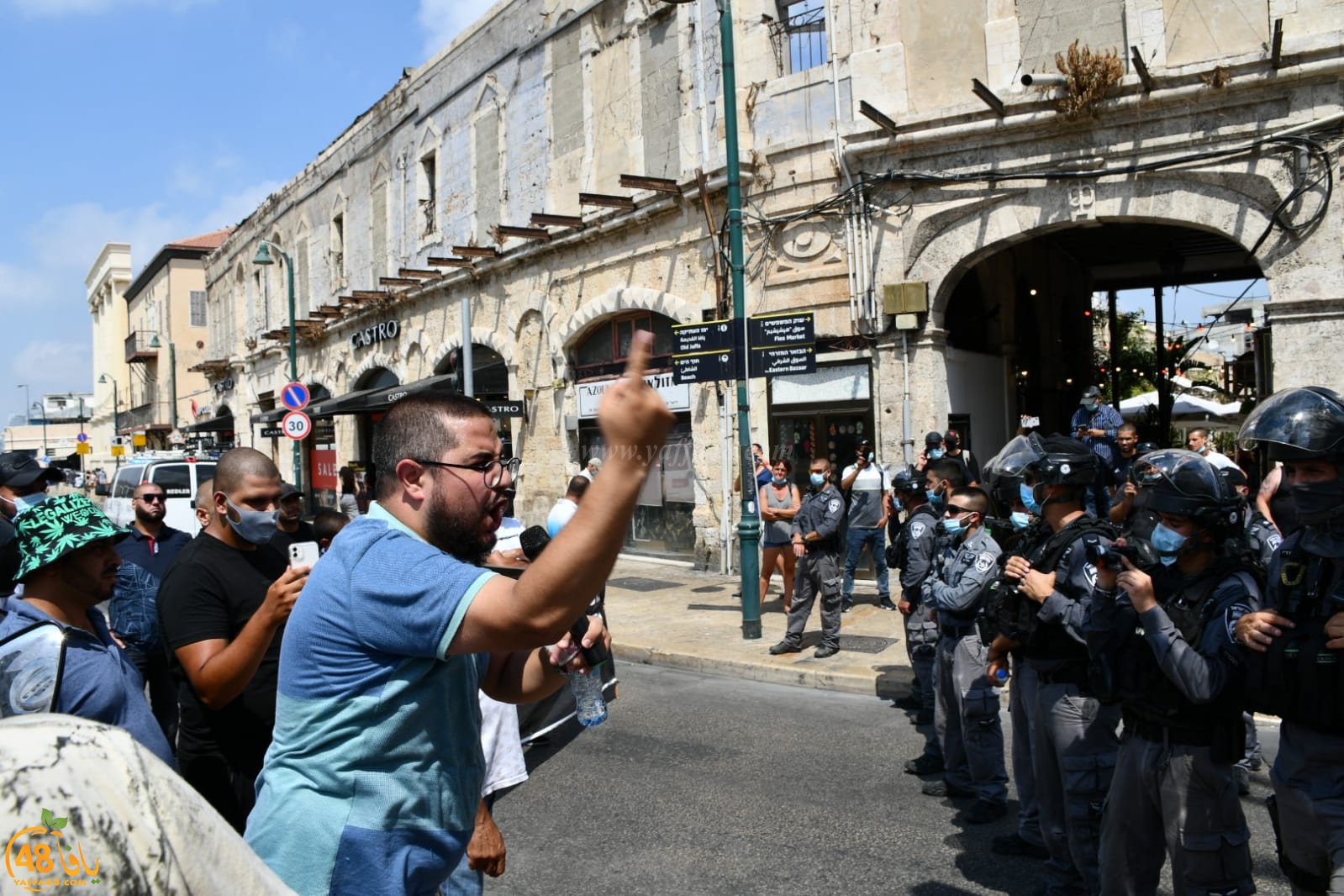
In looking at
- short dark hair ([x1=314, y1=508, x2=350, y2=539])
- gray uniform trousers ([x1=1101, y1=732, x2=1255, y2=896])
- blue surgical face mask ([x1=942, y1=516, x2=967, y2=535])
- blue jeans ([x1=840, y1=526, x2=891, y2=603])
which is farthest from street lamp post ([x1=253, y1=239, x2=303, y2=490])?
gray uniform trousers ([x1=1101, y1=732, x2=1255, y2=896])

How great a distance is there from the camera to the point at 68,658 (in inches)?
111

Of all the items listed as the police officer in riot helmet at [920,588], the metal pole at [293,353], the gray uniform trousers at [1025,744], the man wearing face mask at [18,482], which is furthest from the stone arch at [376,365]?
the gray uniform trousers at [1025,744]

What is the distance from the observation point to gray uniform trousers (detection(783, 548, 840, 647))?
365 inches

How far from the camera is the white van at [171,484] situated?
682 inches

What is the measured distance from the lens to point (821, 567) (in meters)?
9.24

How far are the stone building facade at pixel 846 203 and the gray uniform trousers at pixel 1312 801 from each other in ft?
30.0

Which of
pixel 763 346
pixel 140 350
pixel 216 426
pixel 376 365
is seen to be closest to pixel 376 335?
pixel 376 365

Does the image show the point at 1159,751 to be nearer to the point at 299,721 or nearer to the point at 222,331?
the point at 299,721

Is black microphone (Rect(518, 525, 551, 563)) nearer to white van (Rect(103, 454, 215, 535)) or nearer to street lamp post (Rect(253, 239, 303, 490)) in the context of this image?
street lamp post (Rect(253, 239, 303, 490))

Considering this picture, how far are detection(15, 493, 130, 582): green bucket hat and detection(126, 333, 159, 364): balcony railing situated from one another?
56781mm

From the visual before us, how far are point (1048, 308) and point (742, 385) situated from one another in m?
10.5

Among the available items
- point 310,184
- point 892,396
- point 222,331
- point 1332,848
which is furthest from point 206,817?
point 222,331

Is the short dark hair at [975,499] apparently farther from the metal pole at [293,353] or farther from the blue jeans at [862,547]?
the metal pole at [293,353]

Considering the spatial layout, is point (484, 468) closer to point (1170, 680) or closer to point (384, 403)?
point (1170, 680)
